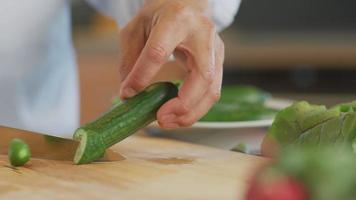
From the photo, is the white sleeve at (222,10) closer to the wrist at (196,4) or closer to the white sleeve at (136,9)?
the white sleeve at (136,9)

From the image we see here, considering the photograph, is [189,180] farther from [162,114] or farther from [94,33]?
[94,33]

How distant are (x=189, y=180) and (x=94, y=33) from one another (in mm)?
2899

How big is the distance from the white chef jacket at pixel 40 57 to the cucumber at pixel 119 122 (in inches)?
17.4

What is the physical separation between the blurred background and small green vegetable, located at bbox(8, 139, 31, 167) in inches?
84.7

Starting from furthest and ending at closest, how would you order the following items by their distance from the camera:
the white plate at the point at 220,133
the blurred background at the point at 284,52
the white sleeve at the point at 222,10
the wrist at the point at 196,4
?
the blurred background at the point at 284,52 → the white sleeve at the point at 222,10 → the white plate at the point at 220,133 → the wrist at the point at 196,4

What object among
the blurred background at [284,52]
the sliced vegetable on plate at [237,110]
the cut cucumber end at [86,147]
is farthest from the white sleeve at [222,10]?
the blurred background at [284,52]

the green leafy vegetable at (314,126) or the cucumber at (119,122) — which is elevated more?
the cucumber at (119,122)

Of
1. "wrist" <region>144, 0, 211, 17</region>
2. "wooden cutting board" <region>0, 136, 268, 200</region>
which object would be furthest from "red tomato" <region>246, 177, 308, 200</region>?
"wrist" <region>144, 0, 211, 17</region>

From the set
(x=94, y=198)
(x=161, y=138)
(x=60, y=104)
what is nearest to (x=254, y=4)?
(x=60, y=104)

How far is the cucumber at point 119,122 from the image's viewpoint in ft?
3.88

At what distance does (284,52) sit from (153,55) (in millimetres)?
2457

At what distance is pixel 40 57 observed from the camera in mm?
1758

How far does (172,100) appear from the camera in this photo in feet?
4.06

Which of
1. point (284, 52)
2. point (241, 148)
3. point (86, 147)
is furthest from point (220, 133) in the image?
point (284, 52)
